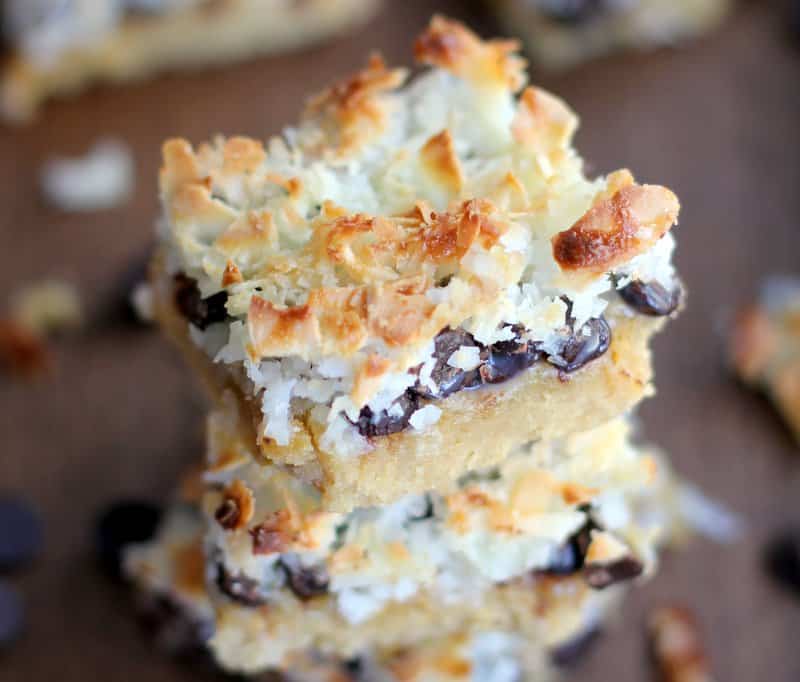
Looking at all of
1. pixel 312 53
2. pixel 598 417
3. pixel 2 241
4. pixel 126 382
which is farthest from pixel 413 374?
pixel 312 53

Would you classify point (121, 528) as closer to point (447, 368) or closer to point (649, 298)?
point (447, 368)

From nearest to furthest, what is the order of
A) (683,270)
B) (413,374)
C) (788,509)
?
(413,374), (788,509), (683,270)

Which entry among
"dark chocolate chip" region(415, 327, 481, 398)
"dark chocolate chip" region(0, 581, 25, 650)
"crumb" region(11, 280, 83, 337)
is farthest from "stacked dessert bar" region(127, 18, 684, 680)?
"crumb" region(11, 280, 83, 337)

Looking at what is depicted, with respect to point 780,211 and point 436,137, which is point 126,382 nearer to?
point 436,137

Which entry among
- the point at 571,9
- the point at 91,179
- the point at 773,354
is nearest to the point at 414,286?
the point at 773,354

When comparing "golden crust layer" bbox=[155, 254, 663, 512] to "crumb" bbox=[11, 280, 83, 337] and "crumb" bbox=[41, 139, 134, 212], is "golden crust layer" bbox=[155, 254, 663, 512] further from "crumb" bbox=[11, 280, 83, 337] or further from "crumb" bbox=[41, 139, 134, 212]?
"crumb" bbox=[41, 139, 134, 212]
